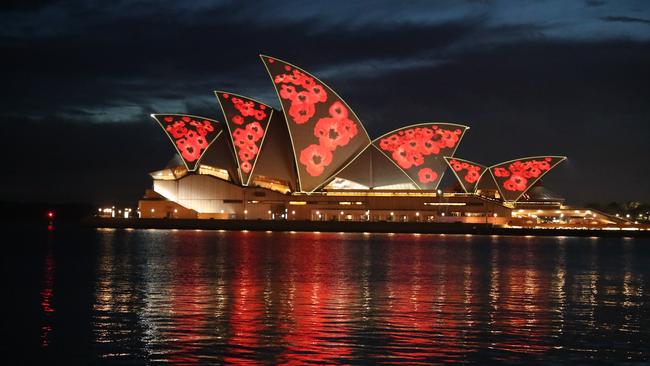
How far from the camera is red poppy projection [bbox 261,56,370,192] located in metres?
72.4

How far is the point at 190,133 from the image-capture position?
78.1 m

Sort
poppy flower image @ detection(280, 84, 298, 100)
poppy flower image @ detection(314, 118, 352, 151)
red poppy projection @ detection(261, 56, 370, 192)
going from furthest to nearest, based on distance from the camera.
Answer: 1. poppy flower image @ detection(314, 118, 352, 151)
2. red poppy projection @ detection(261, 56, 370, 192)
3. poppy flower image @ detection(280, 84, 298, 100)

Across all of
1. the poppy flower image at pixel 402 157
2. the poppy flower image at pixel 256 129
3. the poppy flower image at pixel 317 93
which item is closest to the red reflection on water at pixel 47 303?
the poppy flower image at pixel 317 93

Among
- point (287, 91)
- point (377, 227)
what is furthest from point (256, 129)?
point (377, 227)

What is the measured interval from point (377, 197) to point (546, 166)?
15.7 metres

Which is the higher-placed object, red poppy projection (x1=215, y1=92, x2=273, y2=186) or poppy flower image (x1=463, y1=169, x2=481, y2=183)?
red poppy projection (x1=215, y1=92, x2=273, y2=186)

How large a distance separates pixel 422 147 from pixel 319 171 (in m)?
8.87

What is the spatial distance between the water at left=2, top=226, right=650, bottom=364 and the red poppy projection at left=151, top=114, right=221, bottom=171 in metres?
38.1

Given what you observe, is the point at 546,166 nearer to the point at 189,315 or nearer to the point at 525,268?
the point at 525,268

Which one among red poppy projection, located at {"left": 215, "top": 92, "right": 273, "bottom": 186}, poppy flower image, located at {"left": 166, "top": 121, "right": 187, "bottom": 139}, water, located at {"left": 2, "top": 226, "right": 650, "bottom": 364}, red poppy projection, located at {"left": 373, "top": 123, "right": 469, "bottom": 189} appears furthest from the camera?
red poppy projection, located at {"left": 373, "top": 123, "right": 469, "bottom": 189}

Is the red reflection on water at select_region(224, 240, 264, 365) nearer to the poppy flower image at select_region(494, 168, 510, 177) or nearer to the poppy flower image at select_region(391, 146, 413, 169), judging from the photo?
the poppy flower image at select_region(391, 146, 413, 169)

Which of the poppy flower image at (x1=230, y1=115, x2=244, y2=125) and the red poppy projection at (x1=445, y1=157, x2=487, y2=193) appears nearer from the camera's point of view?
the poppy flower image at (x1=230, y1=115, x2=244, y2=125)

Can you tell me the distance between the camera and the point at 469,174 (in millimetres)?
85000

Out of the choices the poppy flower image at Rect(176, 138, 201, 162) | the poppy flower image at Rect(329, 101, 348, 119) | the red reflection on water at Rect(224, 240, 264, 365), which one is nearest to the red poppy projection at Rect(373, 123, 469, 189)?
the poppy flower image at Rect(329, 101, 348, 119)
